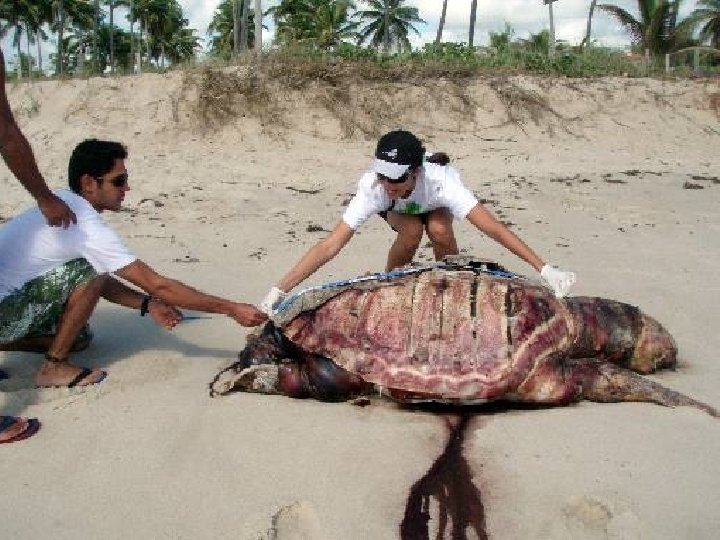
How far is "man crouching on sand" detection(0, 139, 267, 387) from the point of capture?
252 cm

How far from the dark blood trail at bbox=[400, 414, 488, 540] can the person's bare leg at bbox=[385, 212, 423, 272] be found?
1635 mm

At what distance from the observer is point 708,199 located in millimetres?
6613

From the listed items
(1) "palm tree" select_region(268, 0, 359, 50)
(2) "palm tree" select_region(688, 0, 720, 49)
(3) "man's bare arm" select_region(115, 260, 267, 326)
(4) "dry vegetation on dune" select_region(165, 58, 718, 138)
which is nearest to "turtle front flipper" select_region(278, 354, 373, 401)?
(3) "man's bare arm" select_region(115, 260, 267, 326)

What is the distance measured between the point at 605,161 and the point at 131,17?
97.9ft

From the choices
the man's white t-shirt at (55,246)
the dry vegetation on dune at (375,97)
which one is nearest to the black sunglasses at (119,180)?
the man's white t-shirt at (55,246)

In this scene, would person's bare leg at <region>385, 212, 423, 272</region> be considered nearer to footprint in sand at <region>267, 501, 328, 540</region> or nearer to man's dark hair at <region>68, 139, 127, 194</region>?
man's dark hair at <region>68, 139, 127, 194</region>

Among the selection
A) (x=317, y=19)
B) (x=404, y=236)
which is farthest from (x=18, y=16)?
(x=404, y=236)

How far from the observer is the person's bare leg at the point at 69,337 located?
275 cm

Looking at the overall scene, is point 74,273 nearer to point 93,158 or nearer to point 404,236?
point 93,158

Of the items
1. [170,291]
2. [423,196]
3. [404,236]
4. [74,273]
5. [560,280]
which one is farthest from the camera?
[404,236]

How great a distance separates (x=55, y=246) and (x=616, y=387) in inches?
90.7

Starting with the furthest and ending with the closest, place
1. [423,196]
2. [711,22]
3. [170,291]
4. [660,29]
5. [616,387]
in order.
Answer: [711,22] < [660,29] < [423,196] < [616,387] < [170,291]

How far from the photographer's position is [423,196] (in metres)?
3.43

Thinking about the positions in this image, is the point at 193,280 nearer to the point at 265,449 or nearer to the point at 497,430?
the point at 265,449
